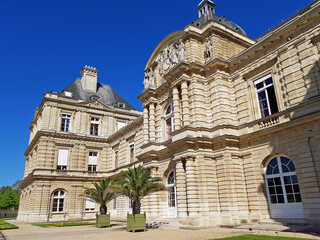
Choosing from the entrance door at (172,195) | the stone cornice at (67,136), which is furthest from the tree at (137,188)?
the stone cornice at (67,136)

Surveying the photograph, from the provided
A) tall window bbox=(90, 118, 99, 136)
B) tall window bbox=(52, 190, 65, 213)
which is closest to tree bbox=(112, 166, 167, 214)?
tall window bbox=(52, 190, 65, 213)

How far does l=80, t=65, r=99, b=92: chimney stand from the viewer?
35750 mm

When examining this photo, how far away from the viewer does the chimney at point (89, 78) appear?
3575 cm

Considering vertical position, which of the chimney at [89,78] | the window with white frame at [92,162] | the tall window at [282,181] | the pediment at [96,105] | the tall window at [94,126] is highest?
the chimney at [89,78]

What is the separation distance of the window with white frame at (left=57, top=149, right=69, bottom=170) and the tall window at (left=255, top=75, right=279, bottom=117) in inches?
878

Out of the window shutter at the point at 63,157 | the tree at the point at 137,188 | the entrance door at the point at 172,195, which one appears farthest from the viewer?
the window shutter at the point at 63,157

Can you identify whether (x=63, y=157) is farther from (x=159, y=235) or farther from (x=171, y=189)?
(x=159, y=235)

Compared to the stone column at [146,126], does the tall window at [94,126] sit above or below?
above

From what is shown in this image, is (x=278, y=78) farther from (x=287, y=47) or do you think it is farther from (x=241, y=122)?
(x=241, y=122)

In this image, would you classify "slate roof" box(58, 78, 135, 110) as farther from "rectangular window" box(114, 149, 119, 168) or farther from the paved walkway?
the paved walkway

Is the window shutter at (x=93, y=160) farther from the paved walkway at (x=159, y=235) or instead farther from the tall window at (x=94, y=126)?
the paved walkway at (x=159, y=235)

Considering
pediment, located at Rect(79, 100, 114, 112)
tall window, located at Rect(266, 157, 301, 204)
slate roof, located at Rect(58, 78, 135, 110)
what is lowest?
tall window, located at Rect(266, 157, 301, 204)

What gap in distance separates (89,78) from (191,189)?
86.1ft

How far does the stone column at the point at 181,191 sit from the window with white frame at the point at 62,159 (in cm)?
1793
